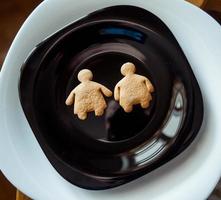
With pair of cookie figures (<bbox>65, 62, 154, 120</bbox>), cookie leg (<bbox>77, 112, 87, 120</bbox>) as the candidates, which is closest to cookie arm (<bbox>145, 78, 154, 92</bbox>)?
pair of cookie figures (<bbox>65, 62, 154, 120</bbox>)

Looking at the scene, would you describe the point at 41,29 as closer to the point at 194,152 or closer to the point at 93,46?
the point at 93,46

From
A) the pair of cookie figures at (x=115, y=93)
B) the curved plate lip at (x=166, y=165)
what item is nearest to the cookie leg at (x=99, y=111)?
the pair of cookie figures at (x=115, y=93)

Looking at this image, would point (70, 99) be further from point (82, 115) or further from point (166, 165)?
point (166, 165)

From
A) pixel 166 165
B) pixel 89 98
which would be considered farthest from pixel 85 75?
pixel 166 165

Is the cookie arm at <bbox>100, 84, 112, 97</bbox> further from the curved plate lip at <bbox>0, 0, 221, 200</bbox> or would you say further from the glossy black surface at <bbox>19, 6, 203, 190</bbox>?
the curved plate lip at <bbox>0, 0, 221, 200</bbox>

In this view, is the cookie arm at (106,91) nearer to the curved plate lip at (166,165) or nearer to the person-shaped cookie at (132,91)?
the person-shaped cookie at (132,91)

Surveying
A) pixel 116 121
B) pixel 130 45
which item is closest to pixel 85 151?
pixel 116 121

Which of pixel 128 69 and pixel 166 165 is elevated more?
pixel 128 69
